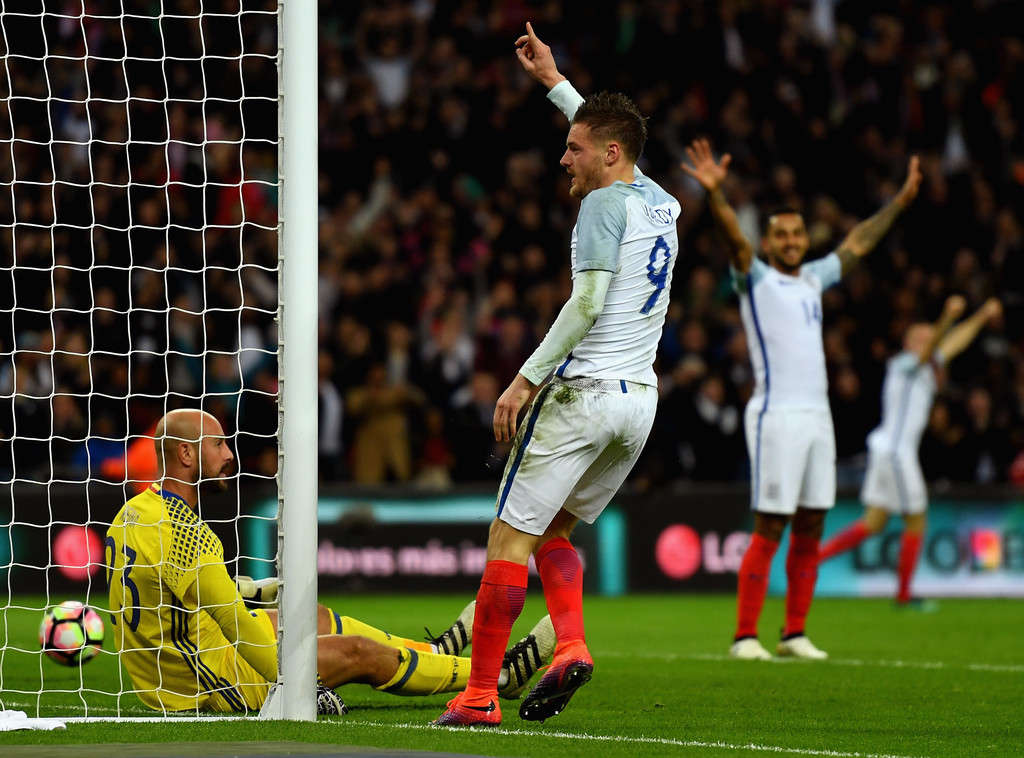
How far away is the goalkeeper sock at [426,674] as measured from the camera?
6141 mm

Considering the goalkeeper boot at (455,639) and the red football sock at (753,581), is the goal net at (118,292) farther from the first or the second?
the goalkeeper boot at (455,639)

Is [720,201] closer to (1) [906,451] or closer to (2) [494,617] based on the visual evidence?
(2) [494,617]

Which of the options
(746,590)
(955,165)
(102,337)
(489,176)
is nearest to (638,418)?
(746,590)

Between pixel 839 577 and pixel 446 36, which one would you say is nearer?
pixel 839 577

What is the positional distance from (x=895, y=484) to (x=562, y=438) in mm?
8312

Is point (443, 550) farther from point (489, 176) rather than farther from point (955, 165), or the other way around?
point (955, 165)

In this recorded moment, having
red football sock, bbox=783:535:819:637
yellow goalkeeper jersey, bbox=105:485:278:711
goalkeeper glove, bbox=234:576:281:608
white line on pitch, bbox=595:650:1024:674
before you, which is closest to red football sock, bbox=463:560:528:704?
yellow goalkeeper jersey, bbox=105:485:278:711

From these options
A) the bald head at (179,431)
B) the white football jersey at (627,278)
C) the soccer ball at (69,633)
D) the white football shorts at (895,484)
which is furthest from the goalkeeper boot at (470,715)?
the white football shorts at (895,484)

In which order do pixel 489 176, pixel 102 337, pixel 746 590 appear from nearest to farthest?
1. pixel 746 590
2. pixel 102 337
3. pixel 489 176

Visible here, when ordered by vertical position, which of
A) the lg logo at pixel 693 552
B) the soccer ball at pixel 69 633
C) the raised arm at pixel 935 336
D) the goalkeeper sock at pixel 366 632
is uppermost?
the raised arm at pixel 935 336

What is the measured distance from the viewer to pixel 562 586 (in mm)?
5676

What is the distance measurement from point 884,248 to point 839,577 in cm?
447

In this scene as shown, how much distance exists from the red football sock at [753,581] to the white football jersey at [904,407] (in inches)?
195

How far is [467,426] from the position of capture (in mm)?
14656
